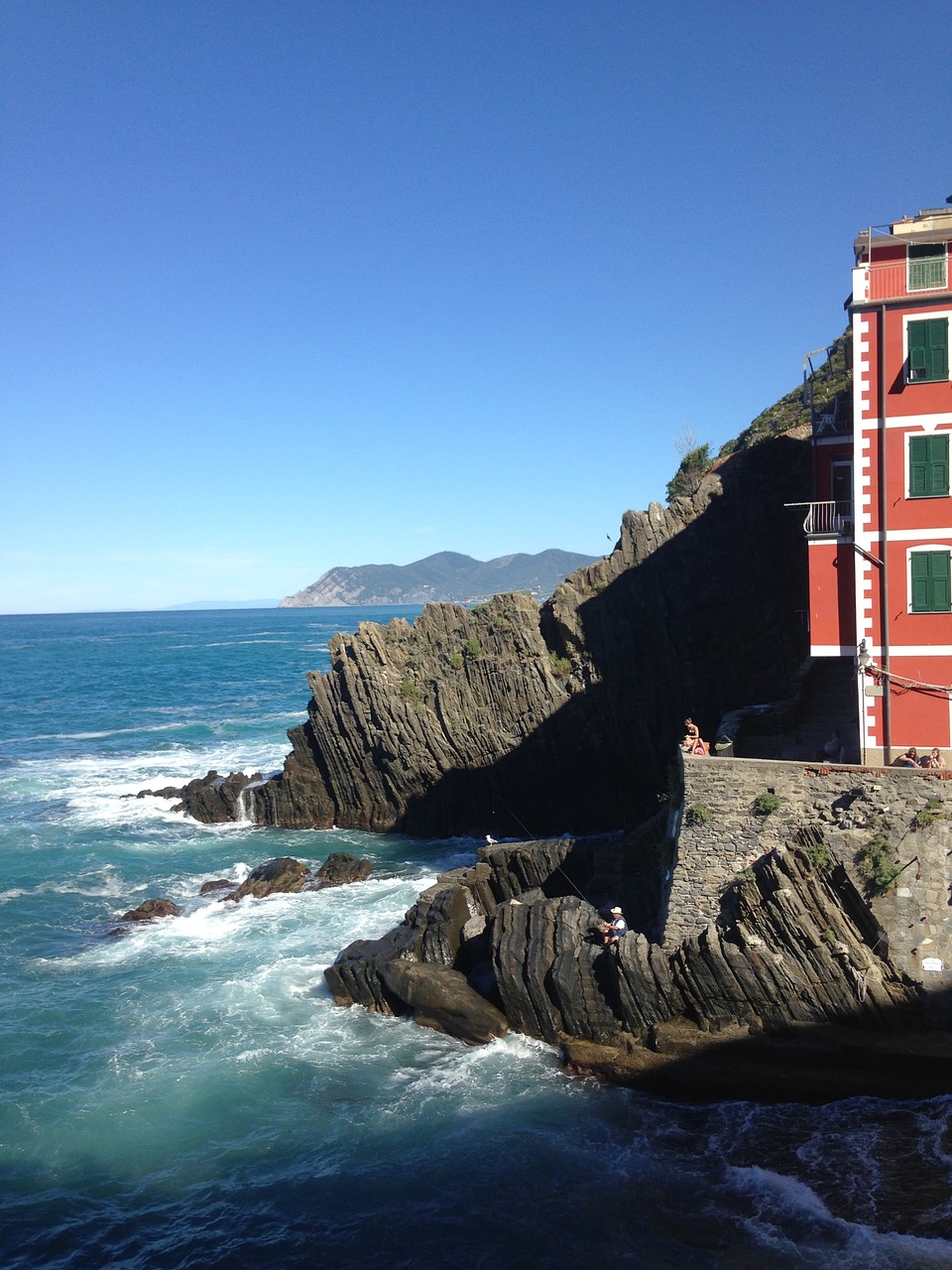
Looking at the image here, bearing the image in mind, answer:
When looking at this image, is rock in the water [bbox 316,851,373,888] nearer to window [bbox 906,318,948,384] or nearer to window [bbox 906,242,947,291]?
Result: window [bbox 906,318,948,384]

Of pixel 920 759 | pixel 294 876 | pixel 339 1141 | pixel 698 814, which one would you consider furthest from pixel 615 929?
pixel 294 876

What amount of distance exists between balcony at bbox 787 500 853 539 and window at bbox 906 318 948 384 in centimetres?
330

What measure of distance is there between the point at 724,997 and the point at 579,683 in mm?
18533

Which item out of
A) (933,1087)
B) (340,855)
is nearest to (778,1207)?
(933,1087)

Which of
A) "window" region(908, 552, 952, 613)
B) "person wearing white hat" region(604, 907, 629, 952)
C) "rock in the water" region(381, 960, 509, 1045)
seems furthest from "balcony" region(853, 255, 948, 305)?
"rock in the water" region(381, 960, 509, 1045)

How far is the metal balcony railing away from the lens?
21.8 m

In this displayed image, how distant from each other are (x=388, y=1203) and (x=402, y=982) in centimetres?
620

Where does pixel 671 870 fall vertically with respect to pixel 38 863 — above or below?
above

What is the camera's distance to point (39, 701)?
272 feet

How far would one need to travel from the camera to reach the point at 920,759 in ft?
66.6

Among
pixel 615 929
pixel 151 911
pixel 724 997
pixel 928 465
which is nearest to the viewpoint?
pixel 724 997

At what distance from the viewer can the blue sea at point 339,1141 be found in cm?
1534

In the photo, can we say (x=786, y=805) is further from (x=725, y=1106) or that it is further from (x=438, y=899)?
(x=438, y=899)

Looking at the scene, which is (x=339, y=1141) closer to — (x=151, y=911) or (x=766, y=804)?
(x=766, y=804)
